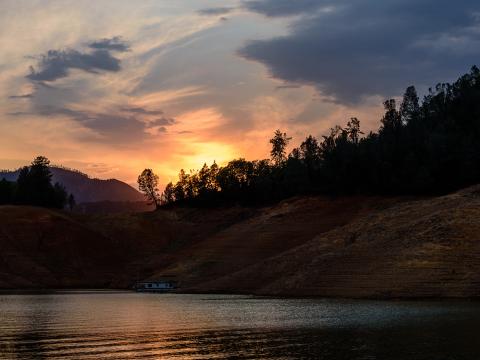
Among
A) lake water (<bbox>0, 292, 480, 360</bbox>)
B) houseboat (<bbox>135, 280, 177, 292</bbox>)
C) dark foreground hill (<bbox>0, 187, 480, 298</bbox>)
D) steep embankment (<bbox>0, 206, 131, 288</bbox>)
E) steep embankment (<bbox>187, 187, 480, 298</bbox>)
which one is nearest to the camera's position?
lake water (<bbox>0, 292, 480, 360</bbox>)

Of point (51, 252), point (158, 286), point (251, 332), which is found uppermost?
point (51, 252)

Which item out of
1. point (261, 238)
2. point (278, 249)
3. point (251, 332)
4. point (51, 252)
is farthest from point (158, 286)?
point (251, 332)

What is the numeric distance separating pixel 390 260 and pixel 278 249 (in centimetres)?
4608

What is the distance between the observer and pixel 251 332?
56.6 m

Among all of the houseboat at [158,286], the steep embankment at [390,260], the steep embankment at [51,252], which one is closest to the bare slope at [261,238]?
the houseboat at [158,286]

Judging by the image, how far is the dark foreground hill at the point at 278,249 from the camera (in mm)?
95562

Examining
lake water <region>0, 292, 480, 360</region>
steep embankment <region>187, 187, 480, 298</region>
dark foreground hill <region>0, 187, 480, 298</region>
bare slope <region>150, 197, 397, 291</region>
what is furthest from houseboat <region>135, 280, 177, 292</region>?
lake water <region>0, 292, 480, 360</region>

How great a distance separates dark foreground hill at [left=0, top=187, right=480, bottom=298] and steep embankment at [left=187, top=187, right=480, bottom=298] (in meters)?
0.18

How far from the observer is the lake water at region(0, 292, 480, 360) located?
44562mm

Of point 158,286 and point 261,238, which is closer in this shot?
point 158,286

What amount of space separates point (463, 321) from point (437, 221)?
158ft

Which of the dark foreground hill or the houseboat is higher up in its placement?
the dark foreground hill

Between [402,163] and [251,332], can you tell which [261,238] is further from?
[251,332]

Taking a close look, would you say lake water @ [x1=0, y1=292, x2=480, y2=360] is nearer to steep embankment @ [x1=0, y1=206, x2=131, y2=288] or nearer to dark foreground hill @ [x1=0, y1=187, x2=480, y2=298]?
dark foreground hill @ [x1=0, y1=187, x2=480, y2=298]
